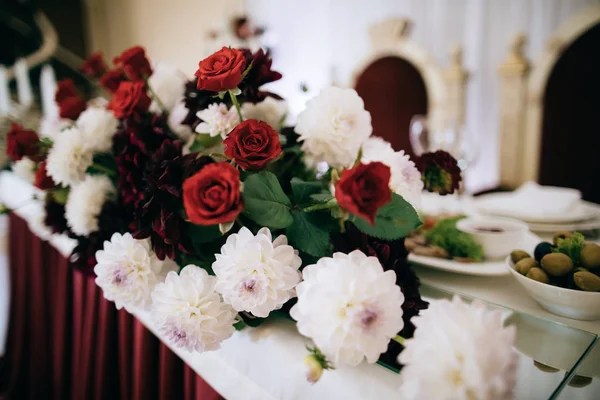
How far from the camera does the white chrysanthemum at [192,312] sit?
36 centimetres

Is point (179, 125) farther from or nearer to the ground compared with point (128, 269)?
farther from the ground

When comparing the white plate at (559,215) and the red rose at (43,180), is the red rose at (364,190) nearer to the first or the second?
the red rose at (43,180)

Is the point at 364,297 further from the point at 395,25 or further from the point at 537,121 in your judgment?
the point at 395,25

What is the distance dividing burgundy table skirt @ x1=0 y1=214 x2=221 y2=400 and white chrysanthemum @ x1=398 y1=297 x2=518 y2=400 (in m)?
0.30

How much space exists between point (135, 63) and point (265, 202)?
33 centimetres

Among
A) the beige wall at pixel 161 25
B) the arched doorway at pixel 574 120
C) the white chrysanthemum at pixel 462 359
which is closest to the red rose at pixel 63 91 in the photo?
the white chrysanthemum at pixel 462 359

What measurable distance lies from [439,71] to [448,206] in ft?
3.19

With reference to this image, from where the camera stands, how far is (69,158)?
0.54 meters

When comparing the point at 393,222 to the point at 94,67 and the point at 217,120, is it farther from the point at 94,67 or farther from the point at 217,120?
the point at 94,67

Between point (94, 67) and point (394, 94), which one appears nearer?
point (94, 67)

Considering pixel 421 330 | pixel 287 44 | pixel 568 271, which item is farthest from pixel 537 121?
pixel 287 44

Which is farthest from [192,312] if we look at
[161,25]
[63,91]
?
[161,25]

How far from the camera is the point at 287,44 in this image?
9.80 feet

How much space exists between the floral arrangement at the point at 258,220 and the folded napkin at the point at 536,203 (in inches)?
19.4
